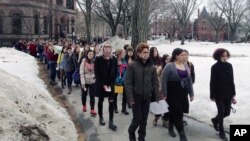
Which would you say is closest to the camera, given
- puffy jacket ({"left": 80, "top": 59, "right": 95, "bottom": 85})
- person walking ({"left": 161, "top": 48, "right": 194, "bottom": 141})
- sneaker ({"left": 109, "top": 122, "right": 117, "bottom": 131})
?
person walking ({"left": 161, "top": 48, "right": 194, "bottom": 141})

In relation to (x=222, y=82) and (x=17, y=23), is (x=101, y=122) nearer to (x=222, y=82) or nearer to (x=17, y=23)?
(x=222, y=82)

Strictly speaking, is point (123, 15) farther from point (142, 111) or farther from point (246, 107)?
point (142, 111)

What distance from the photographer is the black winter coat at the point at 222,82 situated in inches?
297

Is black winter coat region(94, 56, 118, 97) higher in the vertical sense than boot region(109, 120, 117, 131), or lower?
higher

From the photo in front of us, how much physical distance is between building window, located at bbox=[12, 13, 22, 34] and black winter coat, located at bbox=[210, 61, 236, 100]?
1935 inches

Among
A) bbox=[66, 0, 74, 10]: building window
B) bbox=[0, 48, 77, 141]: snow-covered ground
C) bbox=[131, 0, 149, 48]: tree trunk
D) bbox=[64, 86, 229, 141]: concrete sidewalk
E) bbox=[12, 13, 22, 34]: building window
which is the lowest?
bbox=[64, 86, 229, 141]: concrete sidewalk

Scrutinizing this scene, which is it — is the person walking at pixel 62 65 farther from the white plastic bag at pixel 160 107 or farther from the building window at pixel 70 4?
the building window at pixel 70 4

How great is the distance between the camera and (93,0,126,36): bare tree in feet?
112

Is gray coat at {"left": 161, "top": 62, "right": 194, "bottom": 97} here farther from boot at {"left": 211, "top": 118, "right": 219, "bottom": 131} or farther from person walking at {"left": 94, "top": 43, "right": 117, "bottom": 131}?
person walking at {"left": 94, "top": 43, "right": 117, "bottom": 131}

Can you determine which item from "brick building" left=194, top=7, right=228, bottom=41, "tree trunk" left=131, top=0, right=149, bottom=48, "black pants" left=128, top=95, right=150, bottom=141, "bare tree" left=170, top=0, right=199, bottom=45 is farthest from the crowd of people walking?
"brick building" left=194, top=7, right=228, bottom=41

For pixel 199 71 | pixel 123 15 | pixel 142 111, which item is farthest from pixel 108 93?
pixel 123 15

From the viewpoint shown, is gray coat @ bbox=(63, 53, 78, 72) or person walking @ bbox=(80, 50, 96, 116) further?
gray coat @ bbox=(63, 53, 78, 72)

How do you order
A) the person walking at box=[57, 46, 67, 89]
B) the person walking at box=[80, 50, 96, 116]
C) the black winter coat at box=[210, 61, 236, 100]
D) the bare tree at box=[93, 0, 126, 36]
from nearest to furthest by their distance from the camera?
the black winter coat at box=[210, 61, 236, 100]
the person walking at box=[80, 50, 96, 116]
the person walking at box=[57, 46, 67, 89]
the bare tree at box=[93, 0, 126, 36]

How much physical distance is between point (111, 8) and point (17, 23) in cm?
2174
